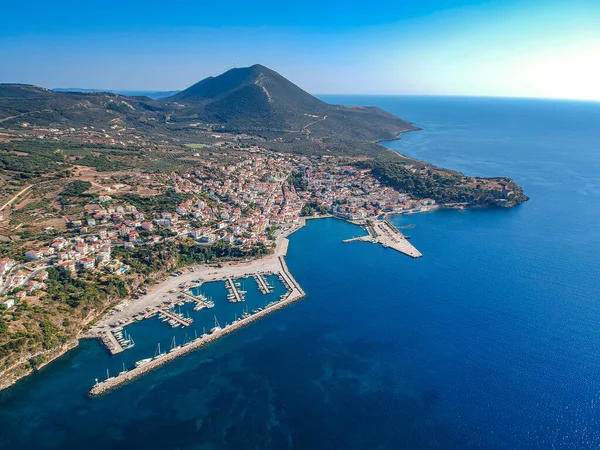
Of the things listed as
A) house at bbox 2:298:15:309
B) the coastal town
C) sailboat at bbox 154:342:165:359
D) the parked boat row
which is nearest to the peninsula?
house at bbox 2:298:15:309

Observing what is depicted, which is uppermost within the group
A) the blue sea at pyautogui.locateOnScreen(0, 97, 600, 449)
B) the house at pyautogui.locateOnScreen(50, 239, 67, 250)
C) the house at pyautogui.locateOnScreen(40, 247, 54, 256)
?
the house at pyautogui.locateOnScreen(50, 239, 67, 250)

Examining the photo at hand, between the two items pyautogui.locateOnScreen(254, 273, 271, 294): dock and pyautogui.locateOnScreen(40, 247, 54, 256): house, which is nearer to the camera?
pyautogui.locateOnScreen(40, 247, 54, 256): house

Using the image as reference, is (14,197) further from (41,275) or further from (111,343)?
(111,343)

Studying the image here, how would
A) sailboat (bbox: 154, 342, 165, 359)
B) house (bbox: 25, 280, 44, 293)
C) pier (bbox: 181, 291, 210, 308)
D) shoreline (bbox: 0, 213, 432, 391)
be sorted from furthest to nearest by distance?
pier (bbox: 181, 291, 210, 308), house (bbox: 25, 280, 44, 293), shoreline (bbox: 0, 213, 432, 391), sailboat (bbox: 154, 342, 165, 359)

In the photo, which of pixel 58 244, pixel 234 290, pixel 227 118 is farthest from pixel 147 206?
pixel 227 118

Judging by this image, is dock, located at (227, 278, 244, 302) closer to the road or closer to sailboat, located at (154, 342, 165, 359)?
sailboat, located at (154, 342, 165, 359)

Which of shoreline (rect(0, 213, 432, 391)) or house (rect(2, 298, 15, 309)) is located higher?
house (rect(2, 298, 15, 309))
